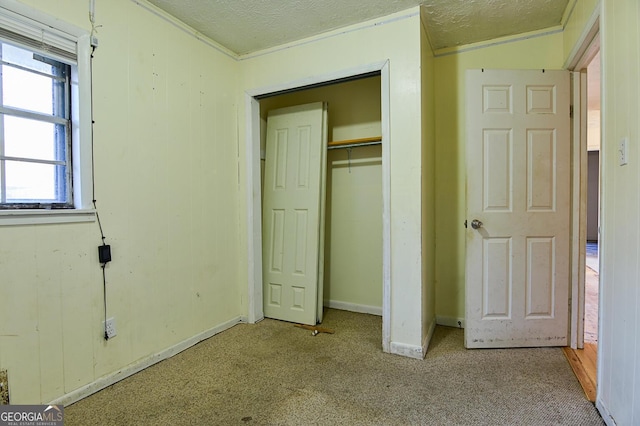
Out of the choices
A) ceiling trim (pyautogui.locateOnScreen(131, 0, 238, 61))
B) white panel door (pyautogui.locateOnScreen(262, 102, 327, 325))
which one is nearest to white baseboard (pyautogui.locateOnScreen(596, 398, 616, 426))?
white panel door (pyautogui.locateOnScreen(262, 102, 327, 325))

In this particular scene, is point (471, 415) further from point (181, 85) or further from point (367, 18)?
point (181, 85)

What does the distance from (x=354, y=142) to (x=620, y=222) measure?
200 cm

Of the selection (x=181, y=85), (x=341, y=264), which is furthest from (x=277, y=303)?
(x=181, y=85)

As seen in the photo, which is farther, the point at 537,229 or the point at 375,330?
the point at 375,330

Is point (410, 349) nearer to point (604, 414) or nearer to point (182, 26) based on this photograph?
point (604, 414)

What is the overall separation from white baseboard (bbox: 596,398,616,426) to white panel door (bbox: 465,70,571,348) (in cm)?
74

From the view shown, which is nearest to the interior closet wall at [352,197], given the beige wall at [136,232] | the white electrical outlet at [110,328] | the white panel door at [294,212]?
the white panel door at [294,212]

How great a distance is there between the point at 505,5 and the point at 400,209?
5.09ft

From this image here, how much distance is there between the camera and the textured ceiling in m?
2.12

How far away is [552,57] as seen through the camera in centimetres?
247

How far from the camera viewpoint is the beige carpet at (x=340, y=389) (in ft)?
5.19

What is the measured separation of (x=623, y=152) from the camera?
1.41 metres

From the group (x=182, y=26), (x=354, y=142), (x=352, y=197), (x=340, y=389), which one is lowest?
(x=340, y=389)

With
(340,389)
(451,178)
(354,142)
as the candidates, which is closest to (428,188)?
(451,178)
